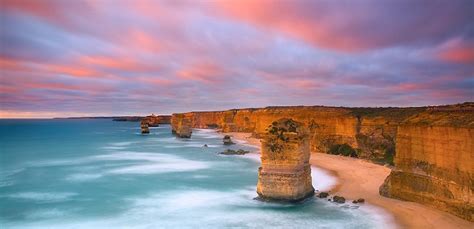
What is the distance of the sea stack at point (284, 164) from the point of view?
62.9ft

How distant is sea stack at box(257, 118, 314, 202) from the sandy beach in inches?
155

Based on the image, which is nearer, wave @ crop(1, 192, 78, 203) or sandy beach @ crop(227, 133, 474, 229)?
sandy beach @ crop(227, 133, 474, 229)

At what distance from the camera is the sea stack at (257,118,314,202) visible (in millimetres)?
19172

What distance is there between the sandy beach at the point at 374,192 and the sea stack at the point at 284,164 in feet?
12.9

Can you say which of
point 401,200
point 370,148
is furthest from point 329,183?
point 370,148

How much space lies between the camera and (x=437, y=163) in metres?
17.6

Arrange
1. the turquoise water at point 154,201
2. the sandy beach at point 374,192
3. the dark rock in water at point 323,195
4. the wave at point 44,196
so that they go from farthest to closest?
the wave at point 44,196
the dark rock in water at point 323,195
the turquoise water at point 154,201
the sandy beach at point 374,192

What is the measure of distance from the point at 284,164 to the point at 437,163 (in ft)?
24.8

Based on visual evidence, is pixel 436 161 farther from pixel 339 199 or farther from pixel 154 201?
pixel 154 201

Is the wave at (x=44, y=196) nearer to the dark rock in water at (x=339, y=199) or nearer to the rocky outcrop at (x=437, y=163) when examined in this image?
the dark rock in water at (x=339, y=199)

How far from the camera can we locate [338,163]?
34906mm

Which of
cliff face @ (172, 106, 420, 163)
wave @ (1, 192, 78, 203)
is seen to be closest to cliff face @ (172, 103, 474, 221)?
wave @ (1, 192, 78, 203)

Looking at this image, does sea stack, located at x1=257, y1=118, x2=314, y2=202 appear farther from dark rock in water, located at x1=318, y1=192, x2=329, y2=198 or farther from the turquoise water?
dark rock in water, located at x1=318, y1=192, x2=329, y2=198

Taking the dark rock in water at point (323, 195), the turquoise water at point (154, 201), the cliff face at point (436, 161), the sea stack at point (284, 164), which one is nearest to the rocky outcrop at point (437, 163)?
the cliff face at point (436, 161)
